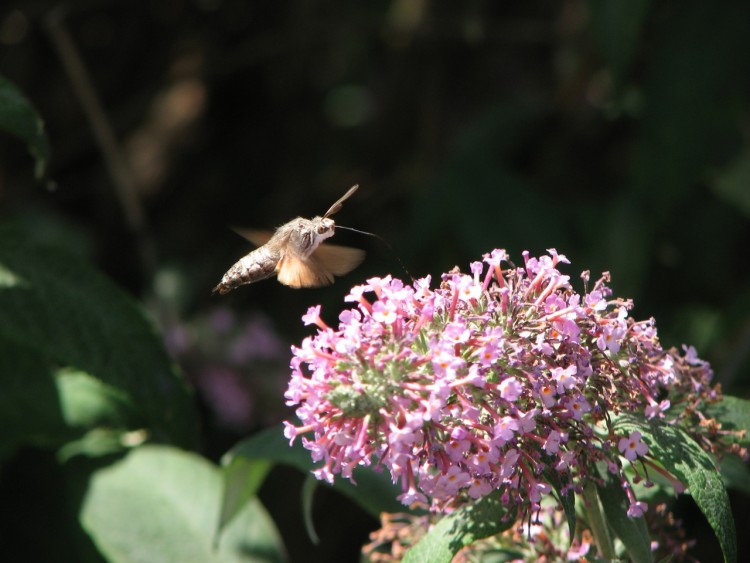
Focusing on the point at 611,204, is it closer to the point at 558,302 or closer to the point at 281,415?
the point at 281,415

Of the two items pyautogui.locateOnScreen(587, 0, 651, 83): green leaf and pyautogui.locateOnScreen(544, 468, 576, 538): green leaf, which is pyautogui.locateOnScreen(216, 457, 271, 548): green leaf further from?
pyautogui.locateOnScreen(587, 0, 651, 83): green leaf

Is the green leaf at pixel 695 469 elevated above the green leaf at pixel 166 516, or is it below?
below

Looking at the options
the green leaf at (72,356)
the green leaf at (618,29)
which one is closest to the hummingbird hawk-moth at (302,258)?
the green leaf at (72,356)

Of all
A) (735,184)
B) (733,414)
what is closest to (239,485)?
(733,414)

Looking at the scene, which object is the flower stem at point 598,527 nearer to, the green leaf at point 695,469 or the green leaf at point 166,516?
the green leaf at point 695,469

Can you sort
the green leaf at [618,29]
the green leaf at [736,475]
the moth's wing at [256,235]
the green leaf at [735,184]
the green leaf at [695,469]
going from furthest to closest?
the green leaf at [735,184] → the green leaf at [618,29] → the moth's wing at [256,235] → the green leaf at [736,475] → the green leaf at [695,469]

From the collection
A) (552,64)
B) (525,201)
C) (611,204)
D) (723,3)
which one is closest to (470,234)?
(525,201)

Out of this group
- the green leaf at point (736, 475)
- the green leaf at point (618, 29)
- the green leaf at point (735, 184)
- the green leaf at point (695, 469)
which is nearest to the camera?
the green leaf at point (695, 469)

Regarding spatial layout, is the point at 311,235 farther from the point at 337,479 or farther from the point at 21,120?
the point at 21,120
